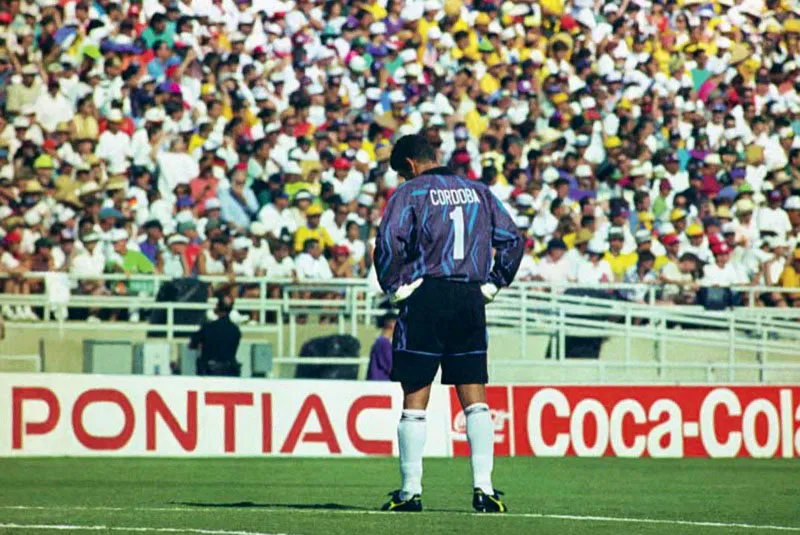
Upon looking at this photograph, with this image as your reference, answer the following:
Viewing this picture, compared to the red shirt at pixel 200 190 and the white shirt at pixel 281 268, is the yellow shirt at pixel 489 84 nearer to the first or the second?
the red shirt at pixel 200 190

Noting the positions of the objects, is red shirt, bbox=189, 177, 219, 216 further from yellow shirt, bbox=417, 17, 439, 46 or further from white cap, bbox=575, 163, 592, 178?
yellow shirt, bbox=417, 17, 439, 46

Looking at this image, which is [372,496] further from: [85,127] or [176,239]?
[85,127]

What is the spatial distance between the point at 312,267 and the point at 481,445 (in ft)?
35.1

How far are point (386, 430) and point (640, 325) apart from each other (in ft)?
16.4

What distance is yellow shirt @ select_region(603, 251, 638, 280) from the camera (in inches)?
818

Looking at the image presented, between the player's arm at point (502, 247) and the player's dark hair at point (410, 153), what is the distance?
39 cm

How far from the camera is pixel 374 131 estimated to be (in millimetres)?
22203

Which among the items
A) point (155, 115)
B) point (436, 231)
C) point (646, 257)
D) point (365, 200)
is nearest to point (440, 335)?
point (436, 231)

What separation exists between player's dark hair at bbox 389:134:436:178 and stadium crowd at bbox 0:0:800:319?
32.4ft

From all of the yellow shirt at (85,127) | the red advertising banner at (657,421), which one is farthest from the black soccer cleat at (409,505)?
the yellow shirt at (85,127)

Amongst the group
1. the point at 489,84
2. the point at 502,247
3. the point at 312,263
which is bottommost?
the point at 502,247

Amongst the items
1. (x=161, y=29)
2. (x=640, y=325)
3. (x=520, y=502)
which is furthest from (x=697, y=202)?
(x=520, y=502)

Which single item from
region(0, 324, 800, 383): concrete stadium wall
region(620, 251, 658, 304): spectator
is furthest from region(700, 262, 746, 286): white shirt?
region(0, 324, 800, 383): concrete stadium wall

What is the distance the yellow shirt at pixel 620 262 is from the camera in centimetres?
2077
